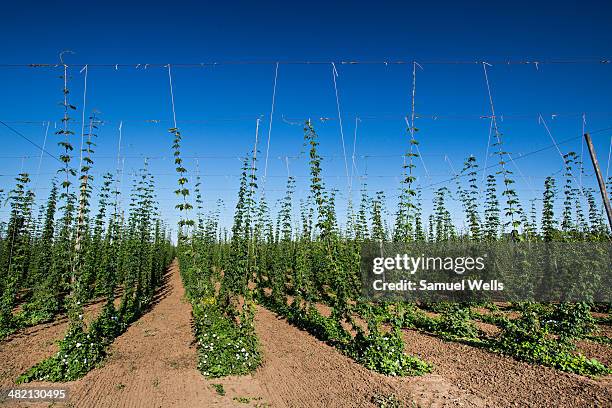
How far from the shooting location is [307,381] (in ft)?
22.3

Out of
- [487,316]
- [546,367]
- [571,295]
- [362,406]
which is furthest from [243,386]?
[571,295]

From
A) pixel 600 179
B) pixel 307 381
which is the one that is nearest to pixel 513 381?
pixel 307 381

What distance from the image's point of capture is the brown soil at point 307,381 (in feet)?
19.2

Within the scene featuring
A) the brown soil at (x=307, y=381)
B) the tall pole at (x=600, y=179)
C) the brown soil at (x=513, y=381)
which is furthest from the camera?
the tall pole at (x=600, y=179)

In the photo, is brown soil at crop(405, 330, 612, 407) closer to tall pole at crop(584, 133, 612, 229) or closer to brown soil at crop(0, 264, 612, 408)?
brown soil at crop(0, 264, 612, 408)

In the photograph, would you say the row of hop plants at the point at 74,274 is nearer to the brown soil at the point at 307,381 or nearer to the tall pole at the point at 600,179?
the brown soil at the point at 307,381

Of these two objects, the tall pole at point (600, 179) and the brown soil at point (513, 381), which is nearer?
the brown soil at point (513, 381)

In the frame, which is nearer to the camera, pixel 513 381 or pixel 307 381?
pixel 513 381

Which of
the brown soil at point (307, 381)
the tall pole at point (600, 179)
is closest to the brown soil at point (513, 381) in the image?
the brown soil at point (307, 381)

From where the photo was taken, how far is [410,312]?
11.9 metres

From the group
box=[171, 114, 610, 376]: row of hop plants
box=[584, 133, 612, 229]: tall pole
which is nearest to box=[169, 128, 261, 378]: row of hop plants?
box=[171, 114, 610, 376]: row of hop plants

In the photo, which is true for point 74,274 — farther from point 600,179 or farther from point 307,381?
point 600,179

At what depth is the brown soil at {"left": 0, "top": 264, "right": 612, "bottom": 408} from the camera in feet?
19.2

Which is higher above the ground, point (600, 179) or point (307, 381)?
point (600, 179)
